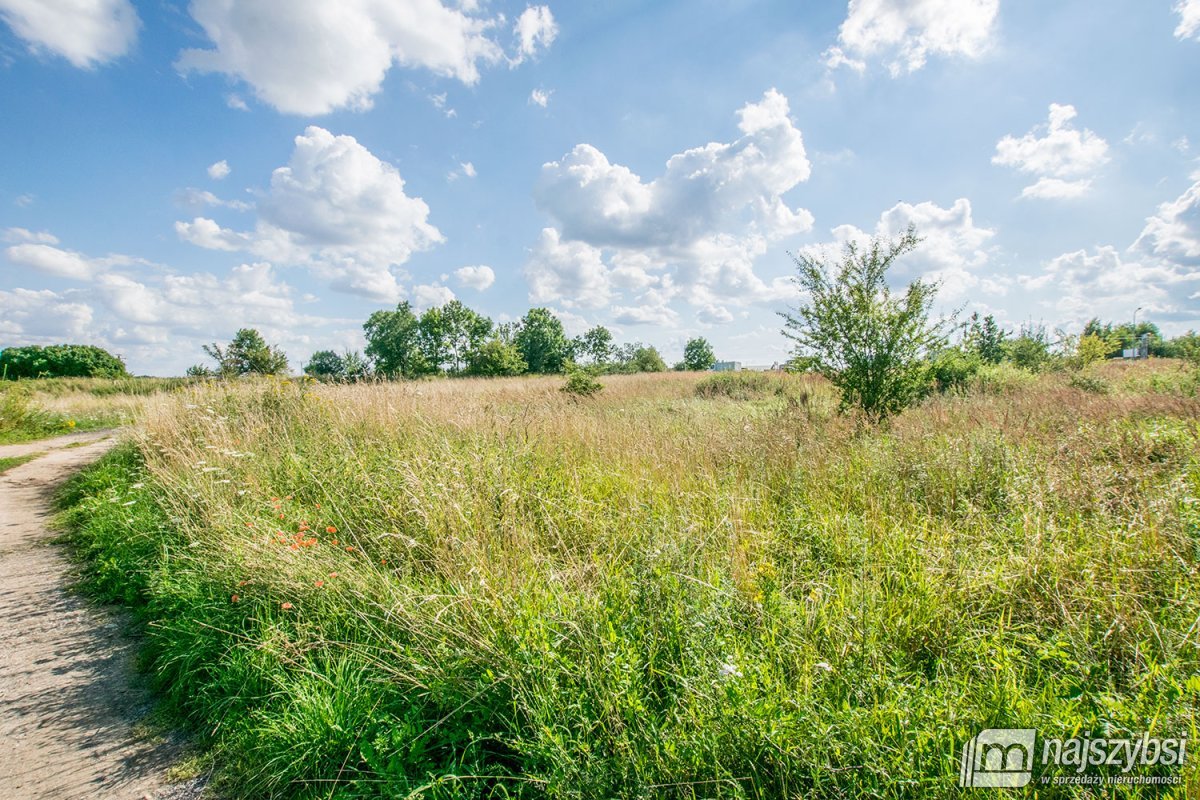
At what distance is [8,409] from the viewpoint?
12.6 metres

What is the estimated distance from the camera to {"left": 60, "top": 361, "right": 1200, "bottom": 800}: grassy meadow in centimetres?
172

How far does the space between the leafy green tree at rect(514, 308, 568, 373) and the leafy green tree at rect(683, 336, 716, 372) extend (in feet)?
102

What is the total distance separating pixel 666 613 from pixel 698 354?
8417cm

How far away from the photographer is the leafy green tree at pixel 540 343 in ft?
196

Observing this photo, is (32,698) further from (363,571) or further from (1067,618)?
(1067,618)

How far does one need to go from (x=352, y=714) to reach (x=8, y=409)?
19.0m

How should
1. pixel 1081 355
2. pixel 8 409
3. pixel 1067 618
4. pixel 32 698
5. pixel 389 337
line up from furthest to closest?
pixel 389 337, pixel 1081 355, pixel 8 409, pixel 32 698, pixel 1067 618

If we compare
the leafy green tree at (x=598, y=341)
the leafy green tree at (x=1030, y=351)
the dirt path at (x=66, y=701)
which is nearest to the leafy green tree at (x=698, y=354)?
the leafy green tree at (x=598, y=341)

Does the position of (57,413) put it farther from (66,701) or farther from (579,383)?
(66,701)

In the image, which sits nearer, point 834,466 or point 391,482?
point 391,482

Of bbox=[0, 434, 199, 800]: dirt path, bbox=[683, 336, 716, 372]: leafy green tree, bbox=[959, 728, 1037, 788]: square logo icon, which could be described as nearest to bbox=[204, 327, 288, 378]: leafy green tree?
bbox=[0, 434, 199, 800]: dirt path

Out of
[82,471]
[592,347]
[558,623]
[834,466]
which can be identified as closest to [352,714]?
[558,623]

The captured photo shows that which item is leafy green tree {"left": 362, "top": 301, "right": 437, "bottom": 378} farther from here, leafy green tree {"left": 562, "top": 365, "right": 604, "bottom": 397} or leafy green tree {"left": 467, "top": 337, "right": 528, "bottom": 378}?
leafy green tree {"left": 562, "top": 365, "right": 604, "bottom": 397}

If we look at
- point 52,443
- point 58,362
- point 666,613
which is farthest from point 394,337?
point 666,613
